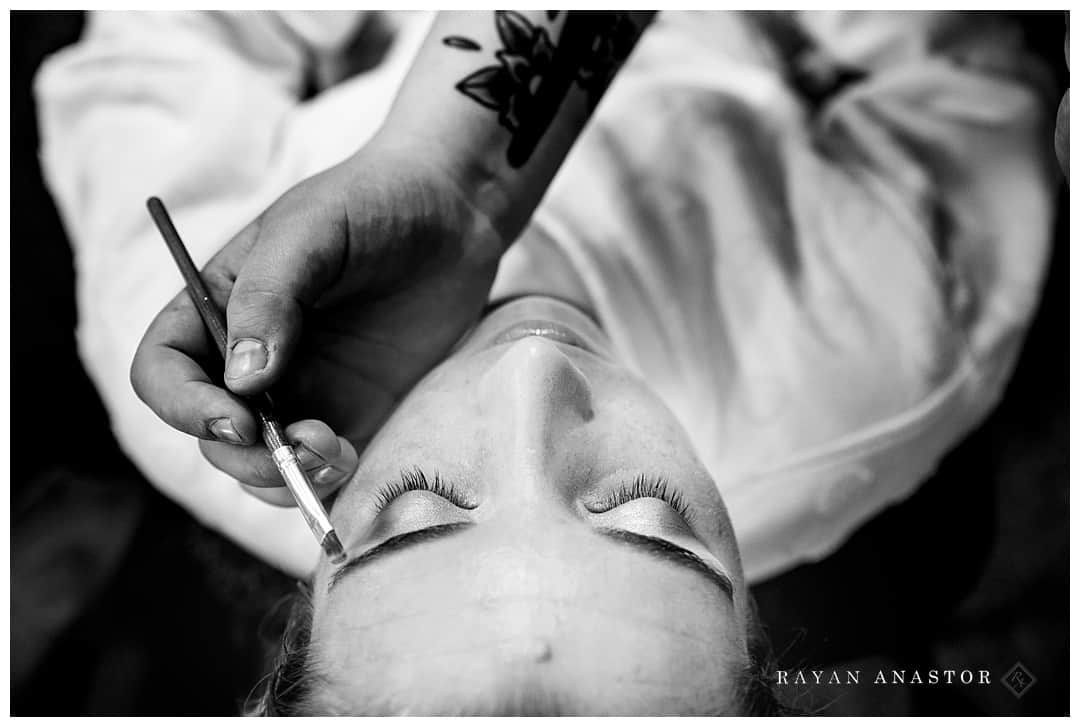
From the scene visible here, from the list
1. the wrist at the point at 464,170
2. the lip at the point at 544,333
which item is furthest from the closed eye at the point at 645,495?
the wrist at the point at 464,170

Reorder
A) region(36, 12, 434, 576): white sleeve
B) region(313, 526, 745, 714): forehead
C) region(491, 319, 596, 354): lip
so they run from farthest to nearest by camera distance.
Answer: region(36, 12, 434, 576): white sleeve, region(491, 319, 596, 354): lip, region(313, 526, 745, 714): forehead

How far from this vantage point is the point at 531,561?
1.54 feet

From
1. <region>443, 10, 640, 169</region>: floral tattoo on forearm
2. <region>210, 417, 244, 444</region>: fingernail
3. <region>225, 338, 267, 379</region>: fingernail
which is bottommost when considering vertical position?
<region>210, 417, 244, 444</region>: fingernail

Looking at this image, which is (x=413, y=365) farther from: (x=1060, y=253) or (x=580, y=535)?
(x=1060, y=253)

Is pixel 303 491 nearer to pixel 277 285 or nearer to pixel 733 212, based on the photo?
pixel 277 285

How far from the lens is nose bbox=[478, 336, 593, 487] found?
50cm

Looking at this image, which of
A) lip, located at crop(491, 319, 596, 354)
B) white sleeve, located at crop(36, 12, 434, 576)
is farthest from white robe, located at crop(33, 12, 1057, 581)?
lip, located at crop(491, 319, 596, 354)

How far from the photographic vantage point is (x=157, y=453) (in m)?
0.70

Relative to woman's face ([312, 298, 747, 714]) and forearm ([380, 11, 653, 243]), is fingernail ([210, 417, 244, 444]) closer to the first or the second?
woman's face ([312, 298, 747, 714])

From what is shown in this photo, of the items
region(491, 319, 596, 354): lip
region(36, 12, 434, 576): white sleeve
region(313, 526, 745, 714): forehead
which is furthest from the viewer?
region(36, 12, 434, 576): white sleeve

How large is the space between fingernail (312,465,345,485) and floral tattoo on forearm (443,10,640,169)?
0.90 feet

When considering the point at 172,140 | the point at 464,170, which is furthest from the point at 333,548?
the point at 172,140

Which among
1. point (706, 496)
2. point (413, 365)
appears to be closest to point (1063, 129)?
point (706, 496)

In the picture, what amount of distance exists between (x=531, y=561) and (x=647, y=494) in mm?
82
